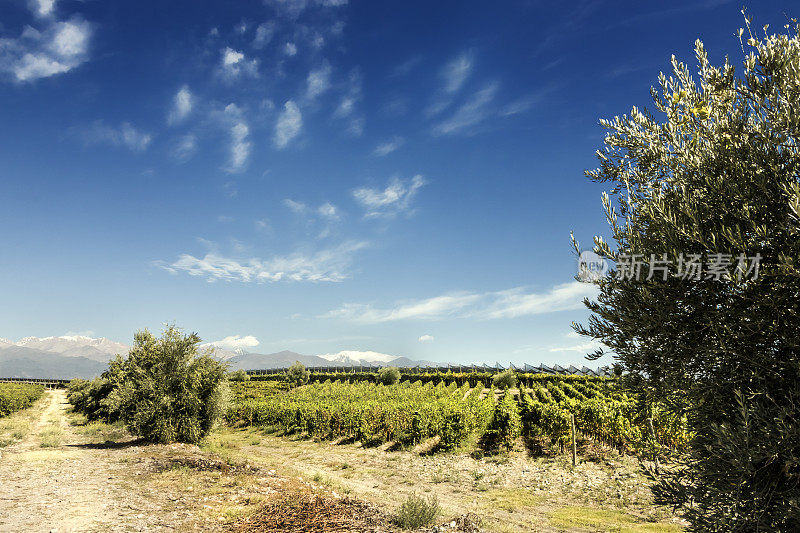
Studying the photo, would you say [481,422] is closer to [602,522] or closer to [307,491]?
[602,522]

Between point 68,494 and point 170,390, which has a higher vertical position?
point 170,390

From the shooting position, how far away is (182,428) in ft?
72.3

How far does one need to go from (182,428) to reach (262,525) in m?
14.8

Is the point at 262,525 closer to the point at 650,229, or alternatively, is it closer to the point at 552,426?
the point at 650,229

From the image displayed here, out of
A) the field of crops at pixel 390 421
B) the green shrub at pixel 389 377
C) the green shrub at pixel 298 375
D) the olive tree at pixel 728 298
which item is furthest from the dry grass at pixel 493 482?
the green shrub at pixel 298 375

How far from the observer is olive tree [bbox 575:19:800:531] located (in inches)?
183

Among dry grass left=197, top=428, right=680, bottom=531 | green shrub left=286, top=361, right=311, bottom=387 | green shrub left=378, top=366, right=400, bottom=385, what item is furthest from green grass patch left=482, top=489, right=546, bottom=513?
green shrub left=286, top=361, right=311, bottom=387

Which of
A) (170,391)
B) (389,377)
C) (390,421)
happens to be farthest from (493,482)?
→ (389,377)

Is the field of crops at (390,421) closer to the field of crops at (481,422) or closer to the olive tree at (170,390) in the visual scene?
the field of crops at (481,422)

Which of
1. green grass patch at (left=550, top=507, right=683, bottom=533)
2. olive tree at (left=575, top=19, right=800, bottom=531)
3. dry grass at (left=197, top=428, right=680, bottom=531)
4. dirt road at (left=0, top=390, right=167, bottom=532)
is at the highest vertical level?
olive tree at (left=575, top=19, right=800, bottom=531)

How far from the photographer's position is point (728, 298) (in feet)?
16.9

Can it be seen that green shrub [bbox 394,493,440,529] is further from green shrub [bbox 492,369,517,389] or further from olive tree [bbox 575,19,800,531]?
green shrub [bbox 492,369,517,389]

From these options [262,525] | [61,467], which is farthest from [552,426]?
[61,467]

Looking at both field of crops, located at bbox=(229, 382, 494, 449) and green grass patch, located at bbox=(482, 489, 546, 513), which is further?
field of crops, located at bbox=(229, 382, 494, 449)
